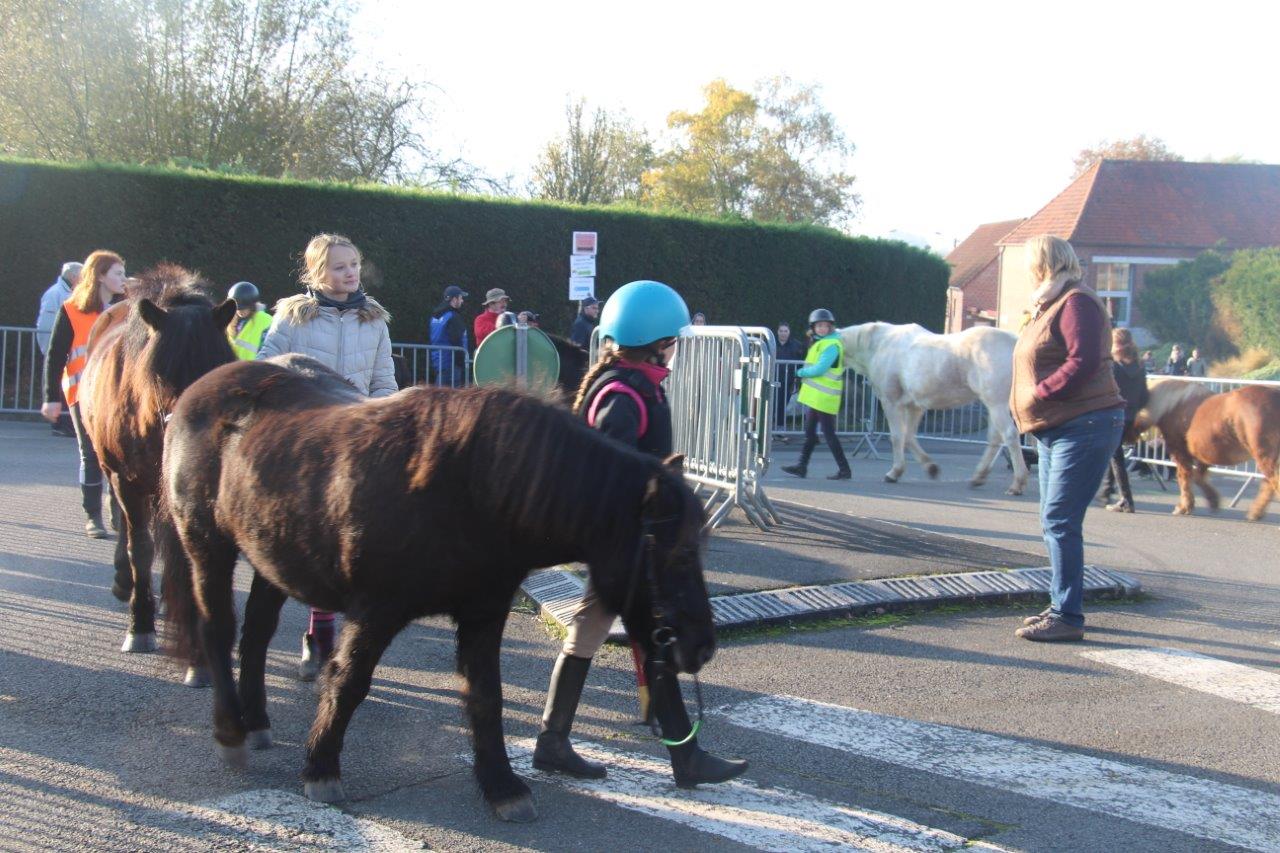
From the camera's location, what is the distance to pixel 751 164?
5350cm

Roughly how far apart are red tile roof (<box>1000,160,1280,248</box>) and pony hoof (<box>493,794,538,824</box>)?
1884 inches

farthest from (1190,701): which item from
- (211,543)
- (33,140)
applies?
(33,140)

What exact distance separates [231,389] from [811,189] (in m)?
52.0

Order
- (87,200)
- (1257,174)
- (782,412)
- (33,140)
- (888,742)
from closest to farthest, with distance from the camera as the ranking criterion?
(888,742)
(87,200)
(782,412)
(33,140)
(1257,174)

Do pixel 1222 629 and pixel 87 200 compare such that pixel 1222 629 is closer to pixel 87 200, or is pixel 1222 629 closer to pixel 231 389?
pixel 231 389

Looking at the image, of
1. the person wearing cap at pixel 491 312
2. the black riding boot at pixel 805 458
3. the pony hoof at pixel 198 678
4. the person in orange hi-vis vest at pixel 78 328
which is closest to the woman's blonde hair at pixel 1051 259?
the pony hoof at pixel 198 678

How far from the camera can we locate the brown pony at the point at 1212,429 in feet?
37.7

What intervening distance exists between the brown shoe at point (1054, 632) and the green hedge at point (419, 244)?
10858 mm

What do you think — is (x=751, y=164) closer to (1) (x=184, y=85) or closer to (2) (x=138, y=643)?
(1) (x=184, y=85)

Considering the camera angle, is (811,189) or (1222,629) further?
(811,189)

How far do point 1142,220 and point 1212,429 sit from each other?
40641 mm

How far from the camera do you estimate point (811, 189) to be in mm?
54219

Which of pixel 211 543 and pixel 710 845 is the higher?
pixel 211 543

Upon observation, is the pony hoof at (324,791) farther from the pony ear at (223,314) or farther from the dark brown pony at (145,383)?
the pony ear at (223,314)
